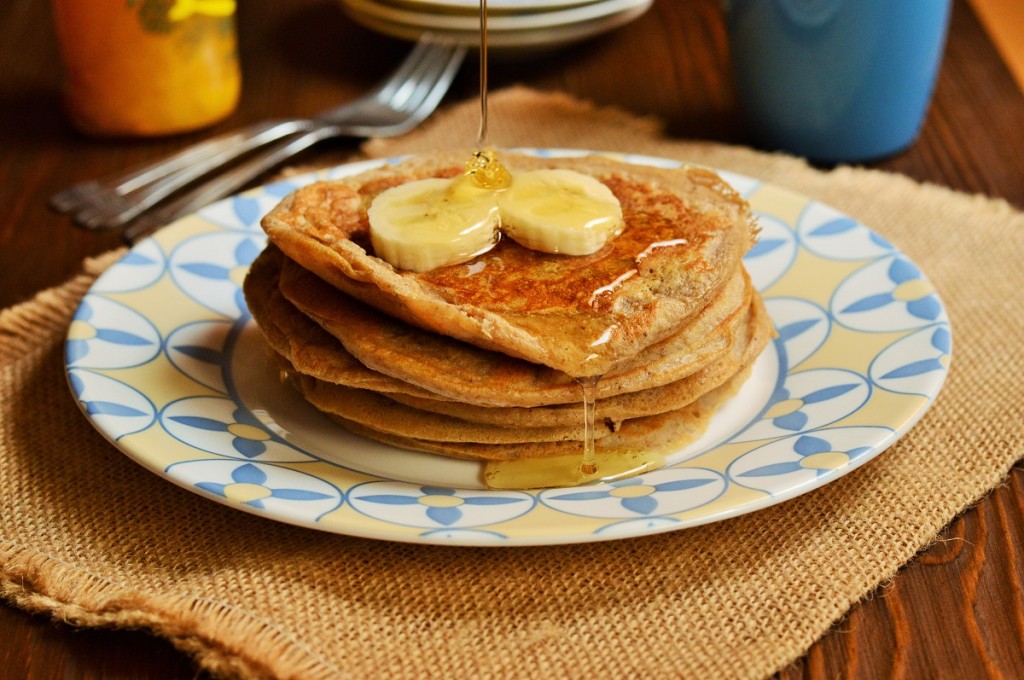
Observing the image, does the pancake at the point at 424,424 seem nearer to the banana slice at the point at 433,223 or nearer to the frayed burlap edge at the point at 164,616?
the banana slice at the point at 433,223

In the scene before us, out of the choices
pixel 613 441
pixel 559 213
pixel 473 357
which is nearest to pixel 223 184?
pixel 559 213

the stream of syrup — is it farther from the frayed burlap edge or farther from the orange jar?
the orange jar

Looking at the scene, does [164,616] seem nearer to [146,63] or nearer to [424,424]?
[424,424]

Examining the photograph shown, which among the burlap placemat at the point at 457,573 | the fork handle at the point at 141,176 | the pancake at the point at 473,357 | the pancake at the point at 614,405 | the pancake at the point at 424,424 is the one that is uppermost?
the pancake at the point at 473,357

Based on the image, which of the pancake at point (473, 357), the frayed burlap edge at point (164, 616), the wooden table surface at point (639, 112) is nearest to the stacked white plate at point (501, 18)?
the wooden table surface at point (639, 112)

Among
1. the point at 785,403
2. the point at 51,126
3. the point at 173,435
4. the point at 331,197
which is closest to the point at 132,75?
the point at 51,126

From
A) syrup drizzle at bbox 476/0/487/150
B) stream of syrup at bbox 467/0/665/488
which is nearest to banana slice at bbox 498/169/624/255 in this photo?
syrup drizzle at bbox 476/0/487/150

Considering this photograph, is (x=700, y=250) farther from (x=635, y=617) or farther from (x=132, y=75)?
(x=132, y=75)
